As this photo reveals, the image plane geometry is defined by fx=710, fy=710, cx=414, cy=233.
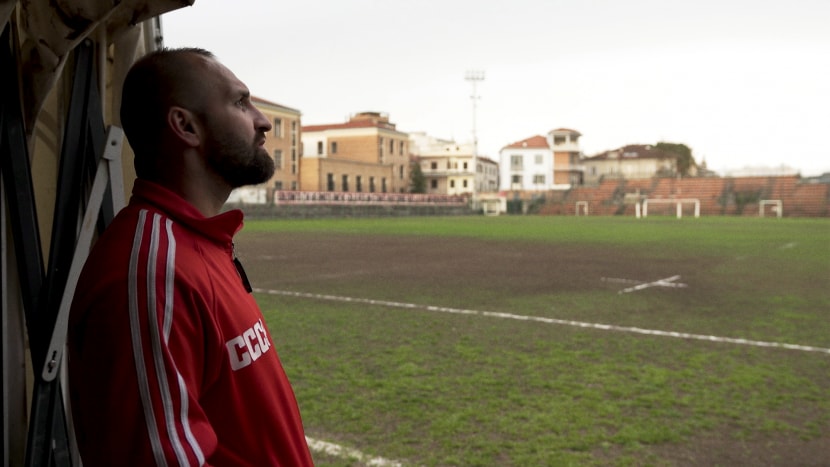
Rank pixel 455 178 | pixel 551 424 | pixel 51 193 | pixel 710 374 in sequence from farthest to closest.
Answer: pixel 455 178 < pixel 710 374 < pixel 551 424 < pixel 51 193

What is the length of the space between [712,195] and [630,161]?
41949 millimetres

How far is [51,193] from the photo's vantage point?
261 centimetres

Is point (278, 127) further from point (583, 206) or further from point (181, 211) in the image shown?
point (181, 211)

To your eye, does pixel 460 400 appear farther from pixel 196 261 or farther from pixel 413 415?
pixel 196 261

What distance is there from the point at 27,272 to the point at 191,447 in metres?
1.34

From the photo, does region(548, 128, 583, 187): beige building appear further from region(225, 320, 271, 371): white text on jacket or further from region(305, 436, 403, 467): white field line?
region(225, 320, 271, 371): white text on jacket

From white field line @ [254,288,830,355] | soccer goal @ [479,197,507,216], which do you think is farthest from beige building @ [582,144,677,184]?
white field line @ [254,288,830,355]

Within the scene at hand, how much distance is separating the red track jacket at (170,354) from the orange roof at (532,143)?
99656 mm

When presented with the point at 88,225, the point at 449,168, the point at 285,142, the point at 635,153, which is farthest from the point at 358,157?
the point at 88,225

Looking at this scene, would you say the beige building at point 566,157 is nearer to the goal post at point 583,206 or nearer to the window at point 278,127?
the goal post at point 583,206

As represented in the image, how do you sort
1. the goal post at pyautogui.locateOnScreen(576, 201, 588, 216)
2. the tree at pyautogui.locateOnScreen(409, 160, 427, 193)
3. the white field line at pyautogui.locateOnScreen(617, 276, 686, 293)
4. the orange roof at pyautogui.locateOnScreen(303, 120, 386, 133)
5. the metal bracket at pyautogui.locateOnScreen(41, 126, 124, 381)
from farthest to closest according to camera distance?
1. the tree at pyautogui.locateOnScreen(409, 160, 427, 193)
2. the orange roof at pyautogui.locateOnScreen(303, 120, 386, 133)
3. the goal post at pyautogui.locateOnScreen(576, 201, 588, 216)
4. the white field line at pyautogui.locateOnScreen(617, 276, 686, 293)
5. the metal bracket at pyautogui.locateOnScreen(41, 126, 124, 381)

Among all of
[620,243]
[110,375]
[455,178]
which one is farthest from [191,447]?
[455,178]

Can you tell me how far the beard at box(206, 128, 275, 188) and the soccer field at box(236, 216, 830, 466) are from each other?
2604 millimetres

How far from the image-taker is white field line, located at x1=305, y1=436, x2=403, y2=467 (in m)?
3.77
